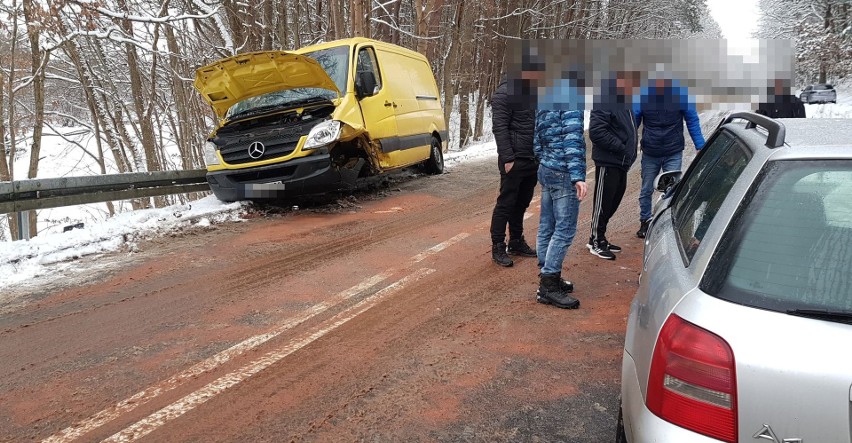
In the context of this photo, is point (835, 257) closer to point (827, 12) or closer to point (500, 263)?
point (500, 263)

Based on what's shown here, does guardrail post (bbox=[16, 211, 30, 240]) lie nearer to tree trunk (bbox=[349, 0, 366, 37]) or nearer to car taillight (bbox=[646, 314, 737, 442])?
car taillight (bbox=[646, 314, 737, 442])

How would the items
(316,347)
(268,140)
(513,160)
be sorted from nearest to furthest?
(316,347) < (513,160) < (268,140)

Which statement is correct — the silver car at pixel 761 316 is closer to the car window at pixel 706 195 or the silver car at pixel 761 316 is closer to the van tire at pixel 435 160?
the car window at pixel 706 195

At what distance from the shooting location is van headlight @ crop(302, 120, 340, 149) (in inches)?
282

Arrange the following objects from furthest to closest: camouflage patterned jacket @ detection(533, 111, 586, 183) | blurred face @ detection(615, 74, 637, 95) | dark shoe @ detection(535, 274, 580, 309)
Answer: blurred face @ detection(615, 74, 637, 95)
dark shoe @ detection(535, 274, 580, 309)
camouflage patterned jacket @ detection(533, 111, 586, 183)

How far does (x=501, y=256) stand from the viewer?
17.3 feet

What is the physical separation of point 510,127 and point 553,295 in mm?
1550

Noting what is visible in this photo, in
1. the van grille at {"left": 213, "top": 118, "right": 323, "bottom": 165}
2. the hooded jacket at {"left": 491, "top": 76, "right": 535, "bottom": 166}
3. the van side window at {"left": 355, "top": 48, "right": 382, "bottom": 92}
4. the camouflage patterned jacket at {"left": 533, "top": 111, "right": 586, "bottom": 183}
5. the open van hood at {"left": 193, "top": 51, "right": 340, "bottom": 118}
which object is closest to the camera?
the camouflage patterned jacket at {"left": 533, "top": 111, "right": 586, "bottom": 183}

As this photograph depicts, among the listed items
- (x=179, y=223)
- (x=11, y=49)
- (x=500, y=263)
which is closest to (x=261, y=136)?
(x=179, y=223)

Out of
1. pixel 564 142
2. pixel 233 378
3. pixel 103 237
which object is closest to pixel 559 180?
pixel 564 142

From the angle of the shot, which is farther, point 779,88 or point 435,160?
point 435,160

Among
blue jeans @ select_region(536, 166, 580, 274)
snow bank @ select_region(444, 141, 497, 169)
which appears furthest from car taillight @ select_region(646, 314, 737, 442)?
snow bank @ select_region(444, 141, 497, 169)

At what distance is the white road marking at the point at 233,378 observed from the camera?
2.69 m

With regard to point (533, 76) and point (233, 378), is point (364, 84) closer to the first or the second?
point (533, 76)
